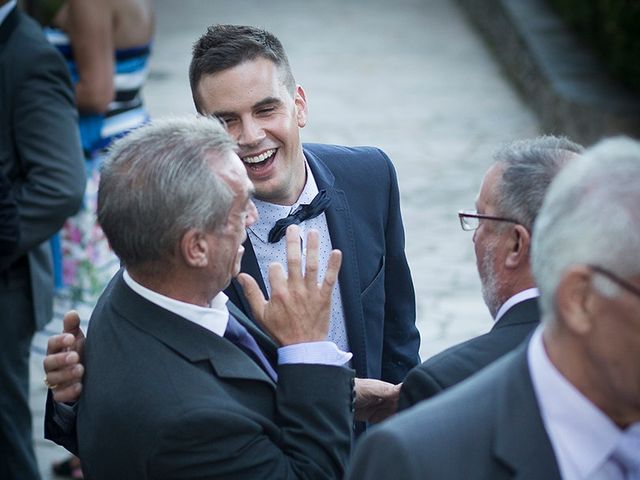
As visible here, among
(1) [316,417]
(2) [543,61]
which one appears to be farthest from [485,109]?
(1) [316,417]

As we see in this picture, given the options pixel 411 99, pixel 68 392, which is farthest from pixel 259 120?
pixel 411 99

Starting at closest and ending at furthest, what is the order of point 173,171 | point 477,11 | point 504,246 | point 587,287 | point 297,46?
1. point 587,287
2. point 173,171
3. point 504,246
4. point 297,46
5. point 477,11

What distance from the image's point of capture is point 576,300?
180cm

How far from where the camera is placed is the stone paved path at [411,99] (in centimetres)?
715

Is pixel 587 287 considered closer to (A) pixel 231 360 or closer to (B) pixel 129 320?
(A) pixel 231 360

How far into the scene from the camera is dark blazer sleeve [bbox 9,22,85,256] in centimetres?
401

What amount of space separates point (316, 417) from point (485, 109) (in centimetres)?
843

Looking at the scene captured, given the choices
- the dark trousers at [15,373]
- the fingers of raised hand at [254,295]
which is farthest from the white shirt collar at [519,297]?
the dark trousers at [15,373]

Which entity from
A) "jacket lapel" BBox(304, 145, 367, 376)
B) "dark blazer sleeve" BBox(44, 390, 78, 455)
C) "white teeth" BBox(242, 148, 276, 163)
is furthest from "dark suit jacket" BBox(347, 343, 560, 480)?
"white teeth" BBox(242, 148, 276, 163)

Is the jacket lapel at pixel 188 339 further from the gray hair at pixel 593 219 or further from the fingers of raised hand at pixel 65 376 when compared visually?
the gray hair at pixel 593 219

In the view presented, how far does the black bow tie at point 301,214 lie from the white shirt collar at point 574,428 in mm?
1291

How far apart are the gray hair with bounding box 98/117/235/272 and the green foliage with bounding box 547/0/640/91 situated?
6601 millimetres

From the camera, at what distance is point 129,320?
2418 millimetres

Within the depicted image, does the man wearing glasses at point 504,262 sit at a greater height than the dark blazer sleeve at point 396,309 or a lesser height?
greater
